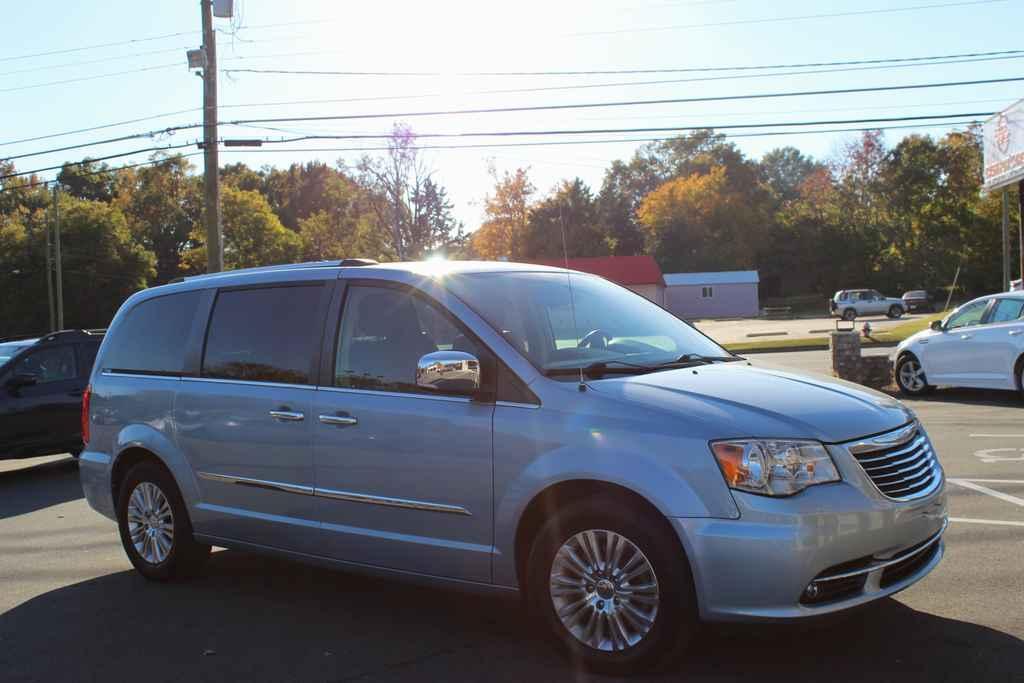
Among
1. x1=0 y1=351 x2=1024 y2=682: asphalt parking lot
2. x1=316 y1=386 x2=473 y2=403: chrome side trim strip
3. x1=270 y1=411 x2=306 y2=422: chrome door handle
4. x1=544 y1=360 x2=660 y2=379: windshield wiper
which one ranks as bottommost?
x1=0 y1=351 x2=1024 y2=682: asphalt parking lot

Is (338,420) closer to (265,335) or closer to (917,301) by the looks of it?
(265,335)

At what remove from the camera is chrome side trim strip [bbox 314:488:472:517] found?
4726mm

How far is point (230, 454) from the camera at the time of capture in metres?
5.80

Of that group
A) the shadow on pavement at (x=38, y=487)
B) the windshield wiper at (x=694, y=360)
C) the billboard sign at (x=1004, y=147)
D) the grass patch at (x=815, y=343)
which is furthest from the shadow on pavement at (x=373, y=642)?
the grass patch at (x=815, y=343)

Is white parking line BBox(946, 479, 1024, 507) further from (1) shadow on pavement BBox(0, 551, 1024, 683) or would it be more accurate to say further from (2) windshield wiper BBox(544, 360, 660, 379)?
(2) windshield wiper BBox(544, 360, 660, 379)

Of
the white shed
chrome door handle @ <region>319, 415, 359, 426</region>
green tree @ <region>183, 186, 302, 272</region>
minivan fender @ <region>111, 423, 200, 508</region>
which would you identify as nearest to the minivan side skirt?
minivan fender @ <region>111, 423, 200, 508</region>

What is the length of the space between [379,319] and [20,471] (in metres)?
9.54

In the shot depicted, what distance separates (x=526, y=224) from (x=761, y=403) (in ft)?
248

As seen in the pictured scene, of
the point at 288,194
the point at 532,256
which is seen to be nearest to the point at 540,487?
the point at 532,256

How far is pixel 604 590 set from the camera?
425cm

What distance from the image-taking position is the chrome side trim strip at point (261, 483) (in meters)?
5.39

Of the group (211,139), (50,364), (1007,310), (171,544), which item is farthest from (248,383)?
(211,139)

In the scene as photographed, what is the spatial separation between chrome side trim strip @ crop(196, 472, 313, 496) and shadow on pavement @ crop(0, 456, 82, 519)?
14.5 feet

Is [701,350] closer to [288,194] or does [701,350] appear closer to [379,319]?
[379,319]
